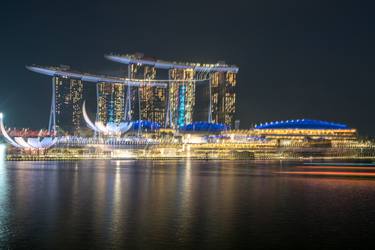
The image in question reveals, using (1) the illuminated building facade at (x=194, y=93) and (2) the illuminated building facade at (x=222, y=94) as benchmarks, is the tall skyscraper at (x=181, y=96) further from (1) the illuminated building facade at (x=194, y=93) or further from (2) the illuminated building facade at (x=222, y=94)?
(2) the illuminated building facade at (x=222, y=94)

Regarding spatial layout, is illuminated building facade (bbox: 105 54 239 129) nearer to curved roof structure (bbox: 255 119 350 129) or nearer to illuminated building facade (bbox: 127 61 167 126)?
illuminated building facade (bbox: 127 61 167 126)

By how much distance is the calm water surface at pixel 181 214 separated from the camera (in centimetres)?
1499

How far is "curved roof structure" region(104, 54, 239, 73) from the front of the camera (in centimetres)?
7190

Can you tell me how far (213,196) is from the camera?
2444cm

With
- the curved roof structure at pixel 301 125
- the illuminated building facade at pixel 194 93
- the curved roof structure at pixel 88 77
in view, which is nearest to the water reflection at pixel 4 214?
the curved roof structure at pixel 88 77

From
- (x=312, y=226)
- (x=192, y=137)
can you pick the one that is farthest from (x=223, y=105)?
(x=312, y=226)


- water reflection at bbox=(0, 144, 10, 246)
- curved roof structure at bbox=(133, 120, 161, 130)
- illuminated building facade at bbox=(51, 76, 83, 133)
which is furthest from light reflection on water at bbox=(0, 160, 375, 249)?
curved roof structure at bbox=(133, 120, 161, 130)

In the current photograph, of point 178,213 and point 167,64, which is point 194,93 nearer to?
point 167,64

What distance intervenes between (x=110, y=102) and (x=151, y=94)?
5.99m

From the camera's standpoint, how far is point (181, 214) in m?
19.1

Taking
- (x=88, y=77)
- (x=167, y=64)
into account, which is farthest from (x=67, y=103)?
(x=167, y=64)

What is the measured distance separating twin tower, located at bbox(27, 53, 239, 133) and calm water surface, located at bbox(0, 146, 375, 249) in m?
43.9

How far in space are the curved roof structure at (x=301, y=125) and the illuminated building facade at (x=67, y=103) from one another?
36823 mm

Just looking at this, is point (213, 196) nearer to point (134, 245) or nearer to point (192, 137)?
point (134, 245)
